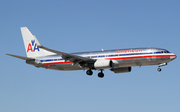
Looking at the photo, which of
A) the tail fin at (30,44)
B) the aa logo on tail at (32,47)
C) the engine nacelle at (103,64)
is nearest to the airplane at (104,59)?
the engine nacelle at (103,64)

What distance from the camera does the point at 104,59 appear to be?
175 feet

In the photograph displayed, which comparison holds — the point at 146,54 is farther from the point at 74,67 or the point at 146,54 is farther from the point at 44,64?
the point at 44,64

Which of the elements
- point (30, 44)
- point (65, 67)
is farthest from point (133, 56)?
point (30, 44)

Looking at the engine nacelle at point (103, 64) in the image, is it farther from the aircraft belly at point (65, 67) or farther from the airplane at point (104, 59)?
the aircraft belly at point (65, 67)

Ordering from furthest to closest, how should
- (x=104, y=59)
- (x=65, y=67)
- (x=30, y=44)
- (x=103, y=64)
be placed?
(x=30, y=44)
(x=65, y=67)
(x=104, y=59)
(x=103, y=64)

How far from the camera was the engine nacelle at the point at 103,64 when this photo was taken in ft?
170

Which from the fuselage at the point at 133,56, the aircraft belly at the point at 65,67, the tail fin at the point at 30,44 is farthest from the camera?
the tail fin at the point at 30,44

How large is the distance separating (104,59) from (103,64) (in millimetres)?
1565

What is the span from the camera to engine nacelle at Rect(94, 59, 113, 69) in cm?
5195

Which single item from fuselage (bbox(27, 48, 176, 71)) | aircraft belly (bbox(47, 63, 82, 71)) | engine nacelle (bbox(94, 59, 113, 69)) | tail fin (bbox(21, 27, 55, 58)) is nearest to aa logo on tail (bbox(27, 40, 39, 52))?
tail fin (bbox(21, 27, 55, 58))

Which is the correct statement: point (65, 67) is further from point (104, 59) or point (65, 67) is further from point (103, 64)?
point (103, 64)

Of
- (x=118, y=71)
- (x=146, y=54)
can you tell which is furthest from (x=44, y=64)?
(x=146, y=54)

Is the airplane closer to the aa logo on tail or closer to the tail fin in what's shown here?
the tail fin

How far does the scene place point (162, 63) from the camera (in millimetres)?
51469
